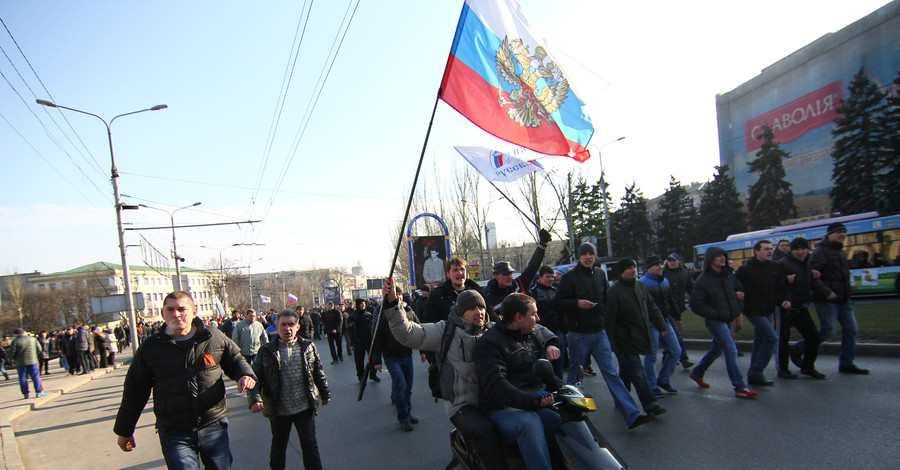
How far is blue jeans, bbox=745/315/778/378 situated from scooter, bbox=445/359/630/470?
447cm

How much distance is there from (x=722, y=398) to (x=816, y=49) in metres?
55.3

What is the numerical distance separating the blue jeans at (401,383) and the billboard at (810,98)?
47.5 metres

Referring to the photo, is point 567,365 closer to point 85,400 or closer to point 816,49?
point 85,400

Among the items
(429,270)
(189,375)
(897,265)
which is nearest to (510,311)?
(189,375)

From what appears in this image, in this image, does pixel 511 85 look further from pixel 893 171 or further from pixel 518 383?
pixel 893 171

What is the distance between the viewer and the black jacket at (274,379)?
4.52m

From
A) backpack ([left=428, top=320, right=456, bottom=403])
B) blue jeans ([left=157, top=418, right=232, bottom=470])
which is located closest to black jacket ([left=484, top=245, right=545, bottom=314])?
backpack ([left=428, top=320, right=456, bottom=403])

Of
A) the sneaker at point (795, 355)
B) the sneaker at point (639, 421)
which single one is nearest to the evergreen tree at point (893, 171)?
the sneaker at point (795, 355)

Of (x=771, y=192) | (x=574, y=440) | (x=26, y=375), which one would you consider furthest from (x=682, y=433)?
(x=771, y=192)

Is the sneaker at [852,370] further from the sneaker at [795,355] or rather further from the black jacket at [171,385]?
the black jacket at [171,385]

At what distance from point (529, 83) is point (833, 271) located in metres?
4.76

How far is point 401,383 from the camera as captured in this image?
6656 millimetres

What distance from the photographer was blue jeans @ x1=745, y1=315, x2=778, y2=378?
6.51 m

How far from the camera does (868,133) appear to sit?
105ft
